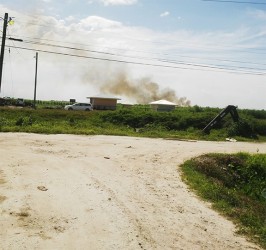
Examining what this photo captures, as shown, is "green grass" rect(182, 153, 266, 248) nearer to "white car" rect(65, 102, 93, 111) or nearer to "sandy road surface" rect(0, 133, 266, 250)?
"sandy road surface" rect(0, 133, 266, 250)

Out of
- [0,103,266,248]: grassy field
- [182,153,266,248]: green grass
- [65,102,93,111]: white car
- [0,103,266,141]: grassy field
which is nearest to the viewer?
[182,153,266,248]: green grass

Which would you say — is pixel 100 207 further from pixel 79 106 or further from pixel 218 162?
pixel 79 106

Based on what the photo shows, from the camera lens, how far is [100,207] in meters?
8.83

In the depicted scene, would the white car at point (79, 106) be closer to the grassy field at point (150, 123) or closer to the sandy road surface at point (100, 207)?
the grassy field at point (150, 123)

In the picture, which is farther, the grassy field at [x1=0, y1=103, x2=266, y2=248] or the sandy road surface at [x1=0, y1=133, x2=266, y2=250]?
the grassy field at [x1=0, y1=103, x2=266, y2=248]

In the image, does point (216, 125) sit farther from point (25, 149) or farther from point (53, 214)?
point (53, 214)

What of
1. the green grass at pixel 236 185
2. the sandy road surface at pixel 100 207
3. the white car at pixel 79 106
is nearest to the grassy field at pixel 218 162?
the green grass at pixel 236 185

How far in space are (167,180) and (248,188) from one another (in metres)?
4.34

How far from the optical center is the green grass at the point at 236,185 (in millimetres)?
8834

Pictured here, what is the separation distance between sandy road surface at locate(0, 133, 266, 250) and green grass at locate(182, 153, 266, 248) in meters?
0.44

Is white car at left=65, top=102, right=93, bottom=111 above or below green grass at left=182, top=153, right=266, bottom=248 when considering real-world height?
above

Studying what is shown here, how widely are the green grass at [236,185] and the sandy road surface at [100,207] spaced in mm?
442

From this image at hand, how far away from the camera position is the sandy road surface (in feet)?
23.1

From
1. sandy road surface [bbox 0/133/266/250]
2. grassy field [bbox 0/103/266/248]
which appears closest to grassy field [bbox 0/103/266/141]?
grassy field [bbox 0/103/266/248]
